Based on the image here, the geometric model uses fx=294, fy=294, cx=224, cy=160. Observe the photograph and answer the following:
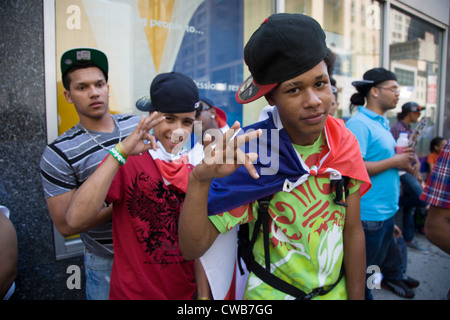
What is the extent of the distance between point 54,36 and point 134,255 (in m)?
1.95

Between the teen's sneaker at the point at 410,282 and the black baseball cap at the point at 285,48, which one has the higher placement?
the black baseball cap at the point at 285,48

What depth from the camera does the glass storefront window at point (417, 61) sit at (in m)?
5.90

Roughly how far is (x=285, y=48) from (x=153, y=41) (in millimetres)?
2224

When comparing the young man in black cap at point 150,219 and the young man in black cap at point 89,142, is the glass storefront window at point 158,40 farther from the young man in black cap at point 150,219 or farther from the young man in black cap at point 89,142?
the young man in black cap at point 150,219

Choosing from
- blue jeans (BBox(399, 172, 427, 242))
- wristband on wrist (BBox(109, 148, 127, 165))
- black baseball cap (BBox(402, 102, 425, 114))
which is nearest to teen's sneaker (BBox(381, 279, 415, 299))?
blue jeans (BBox(399, 172, 427, 242))

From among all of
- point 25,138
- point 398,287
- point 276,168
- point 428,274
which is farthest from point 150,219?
point 428,274

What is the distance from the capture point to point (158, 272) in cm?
164

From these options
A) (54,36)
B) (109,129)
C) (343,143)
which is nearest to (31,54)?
(54,36)

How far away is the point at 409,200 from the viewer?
4723 millimetres

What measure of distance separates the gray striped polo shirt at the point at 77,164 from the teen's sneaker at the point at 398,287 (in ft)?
11.1

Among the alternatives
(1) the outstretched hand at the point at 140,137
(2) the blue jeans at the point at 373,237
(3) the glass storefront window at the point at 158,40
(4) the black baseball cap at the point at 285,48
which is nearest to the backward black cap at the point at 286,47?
(4) the black baseball cap at the point at 285,48

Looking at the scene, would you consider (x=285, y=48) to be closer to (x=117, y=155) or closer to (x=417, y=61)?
(x=117, y=155)

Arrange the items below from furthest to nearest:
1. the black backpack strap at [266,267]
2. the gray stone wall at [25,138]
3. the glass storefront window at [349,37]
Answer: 1. the glass storefront window at [349,37]
2. the gray stone wall at [25,138]
3. the black backpack strap at [266,267]
